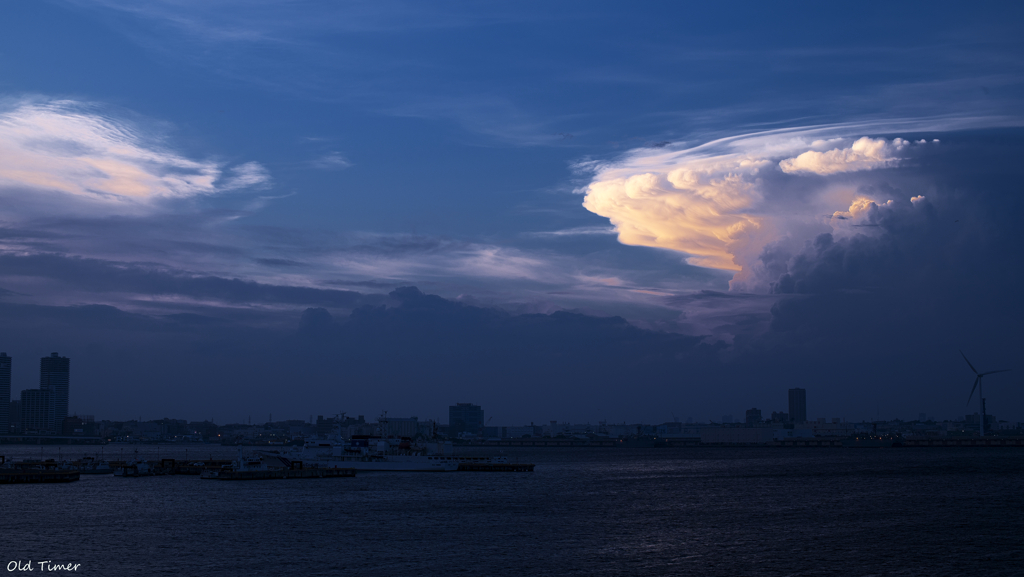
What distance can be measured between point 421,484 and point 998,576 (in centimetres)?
6583

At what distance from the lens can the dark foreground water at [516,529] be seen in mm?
42469

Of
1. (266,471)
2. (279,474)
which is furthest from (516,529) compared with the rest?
(266,471)

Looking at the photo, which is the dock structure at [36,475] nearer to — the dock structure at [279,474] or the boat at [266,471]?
the boat at [266,471]

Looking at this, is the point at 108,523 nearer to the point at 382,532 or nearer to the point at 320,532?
the point at 320,532

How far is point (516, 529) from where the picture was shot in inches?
2188

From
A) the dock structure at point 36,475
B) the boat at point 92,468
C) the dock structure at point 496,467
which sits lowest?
the dock structure at point 496,467

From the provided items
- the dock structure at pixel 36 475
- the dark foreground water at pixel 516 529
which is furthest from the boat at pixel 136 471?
the dark foreground water at pixel 516 529

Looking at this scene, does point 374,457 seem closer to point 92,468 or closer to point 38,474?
point 92,468

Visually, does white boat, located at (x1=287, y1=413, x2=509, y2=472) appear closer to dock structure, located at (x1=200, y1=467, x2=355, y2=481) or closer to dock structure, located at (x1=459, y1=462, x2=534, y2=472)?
dock structure, located at (x1=459, y1=462, x2=534, y2=472)

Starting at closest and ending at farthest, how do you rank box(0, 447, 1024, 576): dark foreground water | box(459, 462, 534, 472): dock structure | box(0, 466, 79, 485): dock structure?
1. box(0, 447, 1024, 576): dark foreground water
2. box(0, 466, 79, 485): dock structure
3. box(459, 462, 534, 472): dock structure

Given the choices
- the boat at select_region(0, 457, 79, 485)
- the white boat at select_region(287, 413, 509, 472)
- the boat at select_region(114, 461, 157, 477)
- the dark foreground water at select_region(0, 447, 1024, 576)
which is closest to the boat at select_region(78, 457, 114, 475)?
the boat at select_region(114, 461, 157, 477)

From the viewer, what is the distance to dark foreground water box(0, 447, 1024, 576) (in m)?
42.5

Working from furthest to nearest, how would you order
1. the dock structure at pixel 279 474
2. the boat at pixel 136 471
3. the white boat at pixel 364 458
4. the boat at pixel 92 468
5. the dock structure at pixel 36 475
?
the white boat at pixel 364 458, the boat at pixel 92 468, the boat at pixel 136 471, the dock structure at pixel 279 474, the dock structure at pixel 36 475

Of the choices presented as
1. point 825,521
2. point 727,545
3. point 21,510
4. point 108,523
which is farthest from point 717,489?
point 21,510
